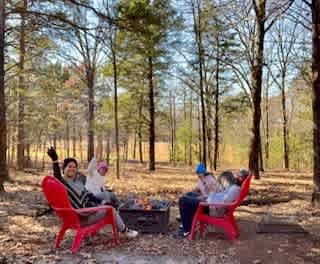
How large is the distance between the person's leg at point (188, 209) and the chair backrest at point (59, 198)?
1.31 m

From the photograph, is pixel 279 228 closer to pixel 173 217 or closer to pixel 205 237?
pixel 205 237

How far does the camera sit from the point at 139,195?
7746 mm

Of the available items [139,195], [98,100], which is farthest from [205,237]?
[98,100]

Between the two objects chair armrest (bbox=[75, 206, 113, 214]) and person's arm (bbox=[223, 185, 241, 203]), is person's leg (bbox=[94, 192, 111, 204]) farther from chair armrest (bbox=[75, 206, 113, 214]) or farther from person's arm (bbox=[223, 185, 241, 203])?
person's arm (bbox=[223, 185, 241, 203])

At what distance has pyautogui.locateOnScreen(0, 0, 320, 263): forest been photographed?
273 inches

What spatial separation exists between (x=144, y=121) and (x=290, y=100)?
9.91m

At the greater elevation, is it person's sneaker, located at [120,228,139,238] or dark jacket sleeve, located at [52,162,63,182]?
dark jacket sleeve, located at [52,162,63,182]

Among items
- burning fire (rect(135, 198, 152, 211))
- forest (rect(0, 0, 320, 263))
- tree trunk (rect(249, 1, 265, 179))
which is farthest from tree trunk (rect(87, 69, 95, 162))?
burning fire (rect(135, 198, 152, 211))

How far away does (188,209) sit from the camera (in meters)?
4.24

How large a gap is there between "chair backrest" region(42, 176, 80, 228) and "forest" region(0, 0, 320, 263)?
3637 millimetres

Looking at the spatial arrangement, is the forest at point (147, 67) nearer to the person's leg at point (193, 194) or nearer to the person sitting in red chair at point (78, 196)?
the person's leg at point (193, 194)

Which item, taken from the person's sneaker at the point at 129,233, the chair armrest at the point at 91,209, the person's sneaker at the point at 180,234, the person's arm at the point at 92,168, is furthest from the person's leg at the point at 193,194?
the person's arm at the point at 92,168

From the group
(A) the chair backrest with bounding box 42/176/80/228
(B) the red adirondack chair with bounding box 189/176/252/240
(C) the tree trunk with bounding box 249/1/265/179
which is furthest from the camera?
(C) the tree trunk with bounding box 249/1/265/179

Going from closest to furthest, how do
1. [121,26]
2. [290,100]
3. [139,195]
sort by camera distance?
[121,26] → [139,195] → [290,100]
